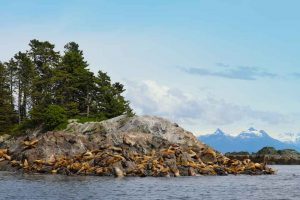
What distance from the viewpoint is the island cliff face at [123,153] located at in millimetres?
72625

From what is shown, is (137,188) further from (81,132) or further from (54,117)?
(54,117)

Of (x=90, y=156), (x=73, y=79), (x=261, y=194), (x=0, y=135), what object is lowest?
(x=261, y=194)

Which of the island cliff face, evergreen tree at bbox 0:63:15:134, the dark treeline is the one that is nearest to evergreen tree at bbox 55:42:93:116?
the dark treeline

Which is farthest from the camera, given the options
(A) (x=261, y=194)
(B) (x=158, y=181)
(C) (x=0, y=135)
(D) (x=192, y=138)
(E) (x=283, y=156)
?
(E) (x=283, y=156)

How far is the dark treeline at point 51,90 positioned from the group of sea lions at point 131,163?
2199cm

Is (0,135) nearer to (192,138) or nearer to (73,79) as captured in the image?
(73,79)

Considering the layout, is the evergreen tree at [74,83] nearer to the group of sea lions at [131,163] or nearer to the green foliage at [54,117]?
the green foliage at [54,117]

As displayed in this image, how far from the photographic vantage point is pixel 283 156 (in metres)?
165

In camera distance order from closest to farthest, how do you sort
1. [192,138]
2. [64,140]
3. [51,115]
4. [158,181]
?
[158,181]
[64,140]
[192,138]
[51,115]

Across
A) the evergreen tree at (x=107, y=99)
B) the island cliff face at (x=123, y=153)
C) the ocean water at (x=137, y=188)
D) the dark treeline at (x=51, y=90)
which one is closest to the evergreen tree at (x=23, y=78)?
the dark treeline at (x=51, y=90)

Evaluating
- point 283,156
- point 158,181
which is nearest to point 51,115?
point 158,181

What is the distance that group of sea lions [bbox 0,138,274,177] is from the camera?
71.8 metres

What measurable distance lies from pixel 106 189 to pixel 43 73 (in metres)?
79.0

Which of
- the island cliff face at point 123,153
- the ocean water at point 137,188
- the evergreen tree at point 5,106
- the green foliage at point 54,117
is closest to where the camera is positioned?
the ocean water at point 137,188
